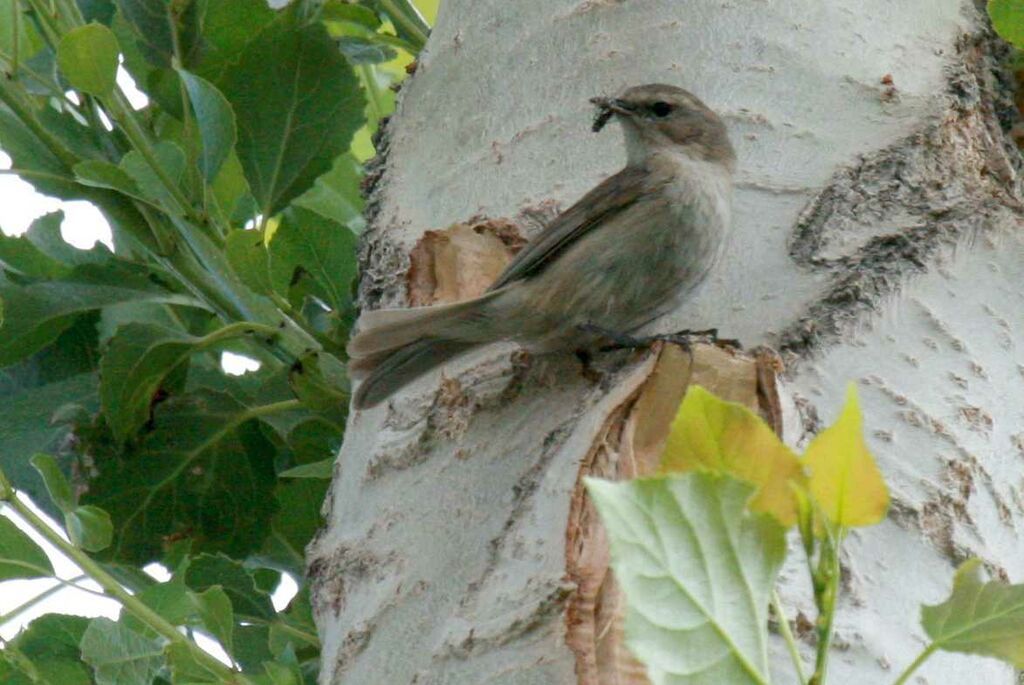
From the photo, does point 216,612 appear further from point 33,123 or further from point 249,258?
point 33,123

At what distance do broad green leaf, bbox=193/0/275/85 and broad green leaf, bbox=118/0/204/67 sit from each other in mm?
33

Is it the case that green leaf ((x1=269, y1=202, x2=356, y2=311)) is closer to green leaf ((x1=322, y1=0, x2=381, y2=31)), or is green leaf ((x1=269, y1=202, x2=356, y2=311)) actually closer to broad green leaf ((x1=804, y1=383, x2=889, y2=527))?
green leaf ((x1=322, y1=0, x2=381, y2=31))

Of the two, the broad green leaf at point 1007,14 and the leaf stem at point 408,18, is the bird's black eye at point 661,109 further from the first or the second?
the leaf stem at point 408,18

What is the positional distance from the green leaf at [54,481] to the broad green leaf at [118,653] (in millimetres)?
249

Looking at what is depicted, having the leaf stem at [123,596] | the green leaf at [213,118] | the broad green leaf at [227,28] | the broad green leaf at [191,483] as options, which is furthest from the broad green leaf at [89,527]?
the broad green leaf at [227,28]

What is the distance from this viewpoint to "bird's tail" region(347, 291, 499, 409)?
2479 mm

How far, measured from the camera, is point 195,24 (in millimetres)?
3352

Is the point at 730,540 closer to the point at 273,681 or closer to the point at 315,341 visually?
the point at 273,681

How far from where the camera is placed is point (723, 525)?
1260mm

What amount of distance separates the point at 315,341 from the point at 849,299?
1343 mm

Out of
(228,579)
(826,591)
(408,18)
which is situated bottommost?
(228,579)

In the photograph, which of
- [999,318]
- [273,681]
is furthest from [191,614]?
[999,318]

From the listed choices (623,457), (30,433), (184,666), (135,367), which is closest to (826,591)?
(623,457)

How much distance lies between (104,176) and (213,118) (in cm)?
25
